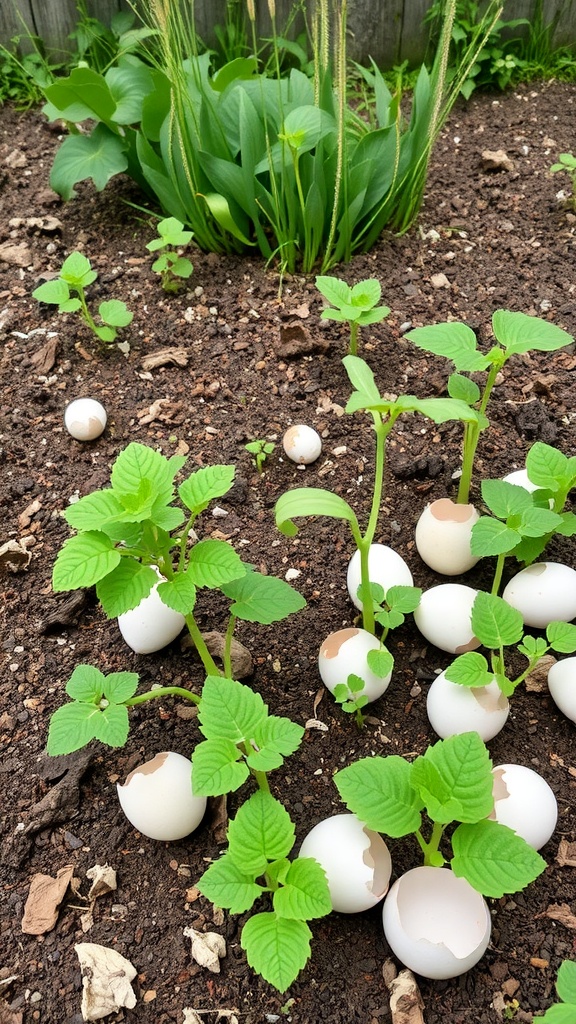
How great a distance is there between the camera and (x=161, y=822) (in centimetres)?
110

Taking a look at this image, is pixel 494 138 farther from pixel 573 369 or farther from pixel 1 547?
pixel 1 547

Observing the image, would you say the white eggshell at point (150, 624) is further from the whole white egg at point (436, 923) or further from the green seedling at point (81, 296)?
the green seedling at point (81, 296)

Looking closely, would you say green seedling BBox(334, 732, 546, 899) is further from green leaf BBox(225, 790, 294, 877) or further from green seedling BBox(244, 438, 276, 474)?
green seedling BBox(244, 438, 276, 474)

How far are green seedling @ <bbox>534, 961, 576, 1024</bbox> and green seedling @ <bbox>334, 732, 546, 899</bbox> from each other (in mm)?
106

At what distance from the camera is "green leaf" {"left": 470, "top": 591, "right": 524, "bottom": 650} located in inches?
45.7

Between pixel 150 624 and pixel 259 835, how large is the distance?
0.43 m

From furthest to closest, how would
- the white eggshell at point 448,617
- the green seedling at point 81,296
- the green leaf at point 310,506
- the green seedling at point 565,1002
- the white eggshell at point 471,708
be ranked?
the green seedling at point 81,296
the white eggshell at point 448,617
the white eggshell at point 471,708
the green leaf at point 310,506
the green seedling at point 565,1002

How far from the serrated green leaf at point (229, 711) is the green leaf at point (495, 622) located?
357 millimetres

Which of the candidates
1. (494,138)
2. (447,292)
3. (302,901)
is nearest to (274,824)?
(302,901)

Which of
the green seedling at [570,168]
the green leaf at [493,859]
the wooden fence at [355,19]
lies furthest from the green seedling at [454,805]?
the wooden fence at [355,19]

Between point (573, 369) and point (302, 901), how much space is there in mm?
1307

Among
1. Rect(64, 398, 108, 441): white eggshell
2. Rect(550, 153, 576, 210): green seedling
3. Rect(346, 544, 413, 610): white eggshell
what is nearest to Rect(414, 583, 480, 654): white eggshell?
Rect(346, 544, 413, 610): white eggshell

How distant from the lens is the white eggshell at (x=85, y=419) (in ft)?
5.54

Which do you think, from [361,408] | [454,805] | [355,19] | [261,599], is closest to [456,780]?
[454,805]
